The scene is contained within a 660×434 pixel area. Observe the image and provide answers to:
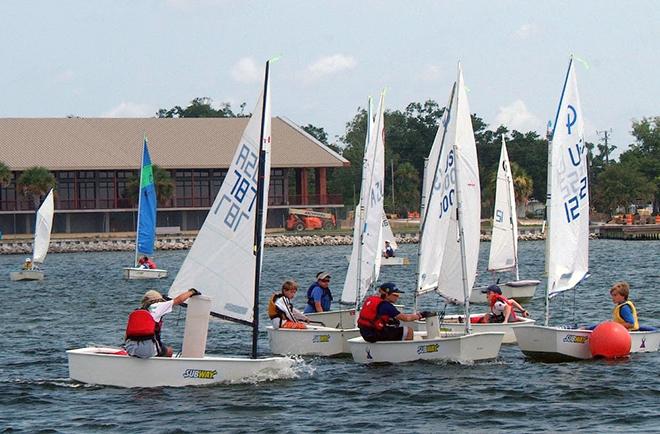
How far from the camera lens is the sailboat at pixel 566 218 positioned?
19.5m

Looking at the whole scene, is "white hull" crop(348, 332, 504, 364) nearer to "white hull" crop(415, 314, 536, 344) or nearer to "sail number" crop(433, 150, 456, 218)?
"white hull" crop(415, 314, 536, 344)

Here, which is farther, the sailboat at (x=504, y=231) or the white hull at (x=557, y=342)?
the sailboat at (x=504, y=231)

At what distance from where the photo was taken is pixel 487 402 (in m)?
16.5

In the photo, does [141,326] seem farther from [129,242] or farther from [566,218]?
[129,242]

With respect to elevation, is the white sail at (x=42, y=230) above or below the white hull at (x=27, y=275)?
above

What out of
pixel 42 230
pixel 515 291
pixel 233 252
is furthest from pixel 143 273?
pixel 233 252

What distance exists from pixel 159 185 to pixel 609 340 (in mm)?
64928

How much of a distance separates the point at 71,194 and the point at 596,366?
226 ft

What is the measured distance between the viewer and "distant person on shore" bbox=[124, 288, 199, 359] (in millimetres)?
16438

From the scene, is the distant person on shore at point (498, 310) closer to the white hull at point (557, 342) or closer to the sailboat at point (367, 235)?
the white hull at point (557, 342)

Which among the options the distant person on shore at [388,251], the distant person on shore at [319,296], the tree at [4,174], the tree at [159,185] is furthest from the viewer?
the tree at [159,185]

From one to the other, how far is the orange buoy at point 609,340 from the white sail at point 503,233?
15.2 meters

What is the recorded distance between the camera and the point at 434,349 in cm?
1872

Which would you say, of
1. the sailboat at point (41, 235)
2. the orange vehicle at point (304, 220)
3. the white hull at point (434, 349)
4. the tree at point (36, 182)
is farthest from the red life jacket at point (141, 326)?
the orange vehicle at point (304, 220)
